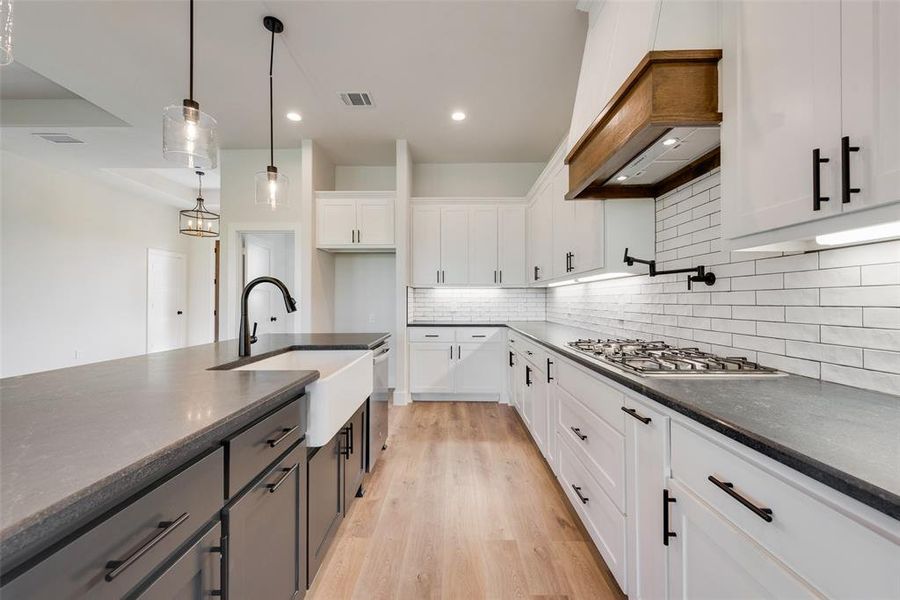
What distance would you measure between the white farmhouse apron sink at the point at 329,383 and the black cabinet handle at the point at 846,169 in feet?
5.40

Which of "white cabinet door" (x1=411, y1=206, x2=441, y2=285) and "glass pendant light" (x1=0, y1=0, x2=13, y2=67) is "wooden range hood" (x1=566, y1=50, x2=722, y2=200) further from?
"white cabinet door" (x1=411, y1=206, x2=441, y2=285)

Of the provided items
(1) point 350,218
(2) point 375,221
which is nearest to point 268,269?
(1) point 350,218

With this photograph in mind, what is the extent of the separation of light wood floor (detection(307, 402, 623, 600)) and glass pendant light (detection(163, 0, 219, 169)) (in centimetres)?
207

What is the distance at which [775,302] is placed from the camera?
141 centimetres

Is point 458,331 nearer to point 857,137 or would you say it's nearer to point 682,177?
point 682,177

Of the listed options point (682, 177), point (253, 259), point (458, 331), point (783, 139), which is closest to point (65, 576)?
point (783, 139)

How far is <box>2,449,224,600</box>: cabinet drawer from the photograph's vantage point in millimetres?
508

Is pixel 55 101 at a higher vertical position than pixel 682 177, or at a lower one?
higher

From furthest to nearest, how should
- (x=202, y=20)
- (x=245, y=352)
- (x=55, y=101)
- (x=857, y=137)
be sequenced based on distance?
(x=55, y=101), (x=202, y=20), (x=245, y=352), (x=857, y=137)

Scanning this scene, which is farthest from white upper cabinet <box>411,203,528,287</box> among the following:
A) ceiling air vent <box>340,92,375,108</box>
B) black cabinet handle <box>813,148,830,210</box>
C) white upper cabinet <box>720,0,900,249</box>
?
black cabinet handle <box>813,148,830,210</box>

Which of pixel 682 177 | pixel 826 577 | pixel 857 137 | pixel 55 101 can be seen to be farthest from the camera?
pixel 55 101

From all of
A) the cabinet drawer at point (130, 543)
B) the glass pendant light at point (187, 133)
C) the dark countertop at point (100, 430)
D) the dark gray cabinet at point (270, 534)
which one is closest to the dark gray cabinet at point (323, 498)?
the dark gray cabinet at point (270, 534)

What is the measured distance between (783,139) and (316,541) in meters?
2.12

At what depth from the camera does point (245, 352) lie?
1793mm
